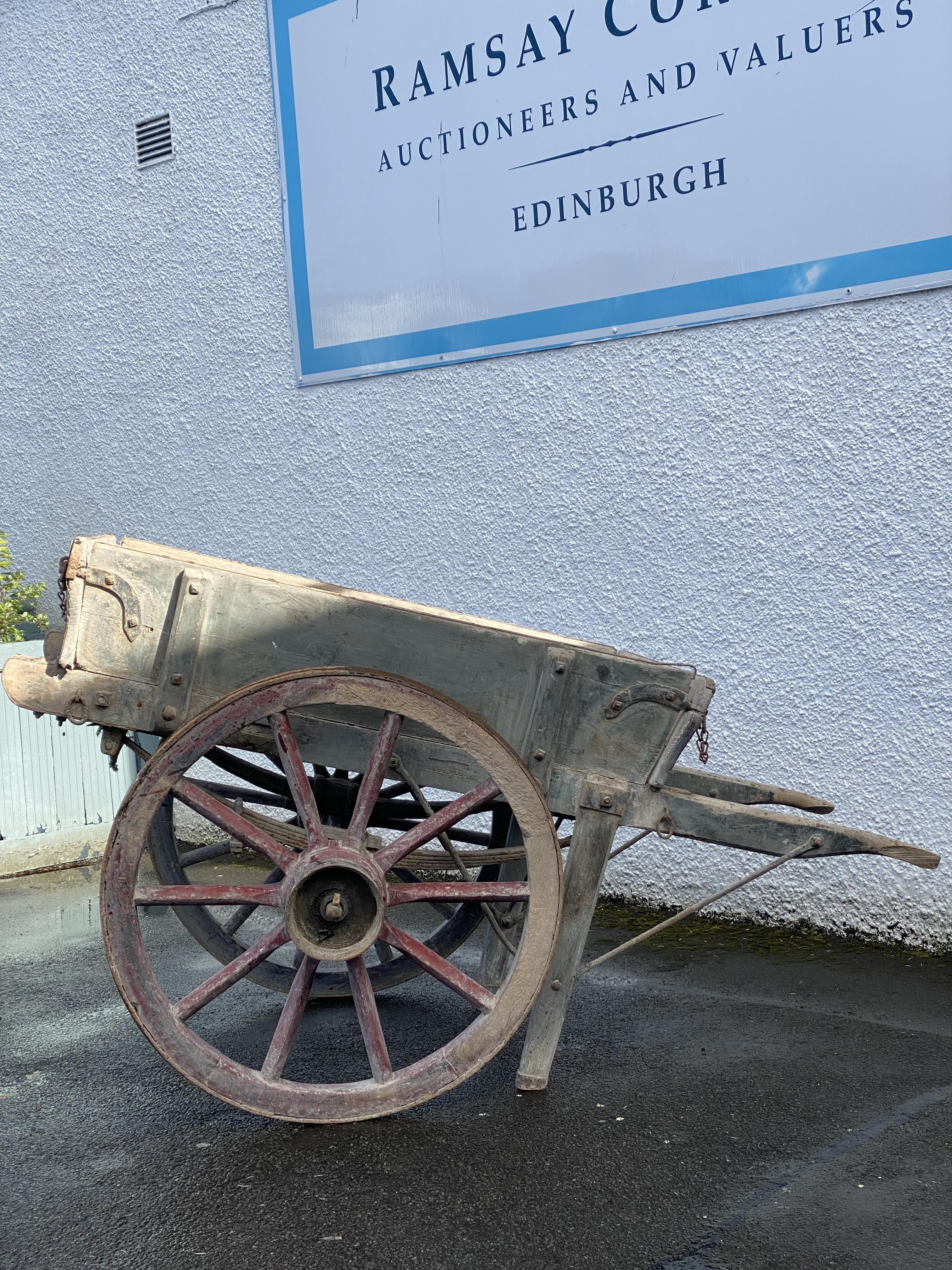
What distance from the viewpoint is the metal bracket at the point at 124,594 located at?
2.79 meters

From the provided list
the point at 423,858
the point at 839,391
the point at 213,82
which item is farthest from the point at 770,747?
the point at 213,82

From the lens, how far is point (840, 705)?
4258mm

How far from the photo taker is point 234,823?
111 inches

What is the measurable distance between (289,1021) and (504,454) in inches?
104

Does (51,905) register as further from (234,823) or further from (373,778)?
(373,778)

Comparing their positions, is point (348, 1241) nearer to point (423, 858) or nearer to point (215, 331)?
point (423, 858)

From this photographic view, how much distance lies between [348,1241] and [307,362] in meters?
3.75

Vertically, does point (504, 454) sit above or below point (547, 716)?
above

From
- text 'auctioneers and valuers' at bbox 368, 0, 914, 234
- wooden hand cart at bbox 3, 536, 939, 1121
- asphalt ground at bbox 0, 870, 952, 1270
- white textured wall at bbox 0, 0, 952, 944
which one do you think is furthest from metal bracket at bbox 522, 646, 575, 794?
text 'auctioneers and valuers' at bbox 368, 0, 914, 234

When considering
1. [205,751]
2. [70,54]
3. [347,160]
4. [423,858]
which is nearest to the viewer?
[205,751]

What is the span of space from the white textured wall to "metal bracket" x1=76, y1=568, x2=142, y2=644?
2.25 meters

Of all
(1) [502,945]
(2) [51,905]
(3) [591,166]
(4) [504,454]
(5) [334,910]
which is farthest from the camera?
(2) [51,905]

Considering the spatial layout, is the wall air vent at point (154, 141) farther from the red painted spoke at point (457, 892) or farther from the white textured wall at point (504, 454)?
the red painted spoke at point (457, 892)

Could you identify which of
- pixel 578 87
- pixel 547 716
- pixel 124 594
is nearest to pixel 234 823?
pixel 124 594
